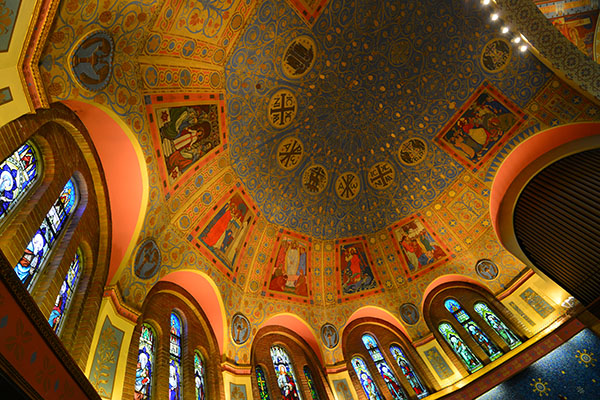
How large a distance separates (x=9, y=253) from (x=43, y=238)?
114 cm

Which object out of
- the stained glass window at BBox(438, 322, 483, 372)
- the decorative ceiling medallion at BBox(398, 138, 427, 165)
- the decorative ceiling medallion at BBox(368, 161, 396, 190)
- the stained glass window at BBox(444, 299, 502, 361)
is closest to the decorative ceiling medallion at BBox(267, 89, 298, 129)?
the decorative ceiling medallion at BBox(368, 161, 396, 190)

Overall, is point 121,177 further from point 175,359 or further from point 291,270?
point 291,270

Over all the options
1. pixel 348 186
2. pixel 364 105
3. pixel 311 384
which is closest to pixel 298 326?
pixel 311 384

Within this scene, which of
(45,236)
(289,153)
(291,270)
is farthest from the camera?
(289,153)

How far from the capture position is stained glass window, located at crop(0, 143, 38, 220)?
17.0 feet

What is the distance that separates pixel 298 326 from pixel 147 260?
6411 mm

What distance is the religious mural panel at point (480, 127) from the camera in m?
12.2

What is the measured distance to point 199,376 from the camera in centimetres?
939

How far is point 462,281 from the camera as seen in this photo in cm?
1382

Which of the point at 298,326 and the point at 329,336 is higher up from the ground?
the point at 298,326

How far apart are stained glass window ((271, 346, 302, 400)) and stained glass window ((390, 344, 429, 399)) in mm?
3897

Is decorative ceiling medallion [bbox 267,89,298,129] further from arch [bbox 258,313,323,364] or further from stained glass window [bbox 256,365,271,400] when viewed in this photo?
stained glass window [bbox 256,365,271,400]

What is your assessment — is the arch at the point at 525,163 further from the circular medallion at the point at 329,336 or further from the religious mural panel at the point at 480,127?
the circular medallion at the point at 329,336

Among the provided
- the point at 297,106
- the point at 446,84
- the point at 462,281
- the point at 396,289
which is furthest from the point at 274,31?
the point at 462,281
